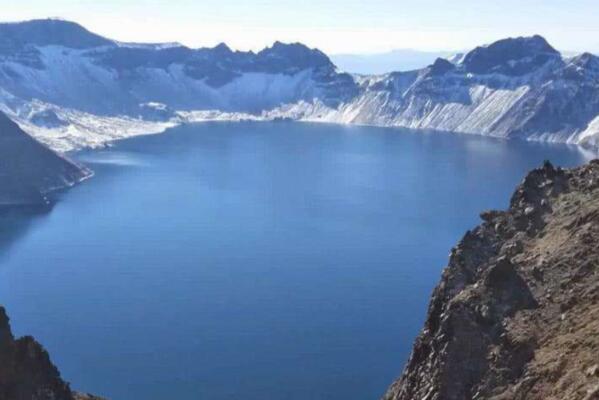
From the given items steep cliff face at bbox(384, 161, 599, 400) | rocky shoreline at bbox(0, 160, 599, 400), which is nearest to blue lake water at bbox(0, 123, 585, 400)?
rocky shoreline at bbox(0, 160, 599, 400)

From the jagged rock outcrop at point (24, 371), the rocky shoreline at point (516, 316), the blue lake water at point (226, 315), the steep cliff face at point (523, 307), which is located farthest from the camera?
the blue lake water at point (226, 315)

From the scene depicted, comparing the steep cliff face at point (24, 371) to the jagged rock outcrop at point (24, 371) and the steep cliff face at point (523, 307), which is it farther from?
the steep cliff face at point (523, 307)

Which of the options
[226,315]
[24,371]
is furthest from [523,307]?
[226,315]

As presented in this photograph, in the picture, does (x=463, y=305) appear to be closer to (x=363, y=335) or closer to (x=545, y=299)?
(x=545, y=299)

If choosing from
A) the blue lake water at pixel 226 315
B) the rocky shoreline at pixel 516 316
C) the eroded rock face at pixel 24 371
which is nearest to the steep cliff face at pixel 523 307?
the rocky shoreline at pixel 516 316

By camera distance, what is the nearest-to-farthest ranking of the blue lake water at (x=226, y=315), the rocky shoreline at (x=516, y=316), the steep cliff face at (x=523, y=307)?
1. the steep cliff face at (x=523, y=307)
2. the rocky shoreline at (x=516, y=316)
3. the blue lake water at (x=226, y=315)

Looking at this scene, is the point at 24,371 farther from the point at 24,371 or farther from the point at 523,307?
the point at 523,307

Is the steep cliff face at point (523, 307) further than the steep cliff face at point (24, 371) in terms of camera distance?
No
